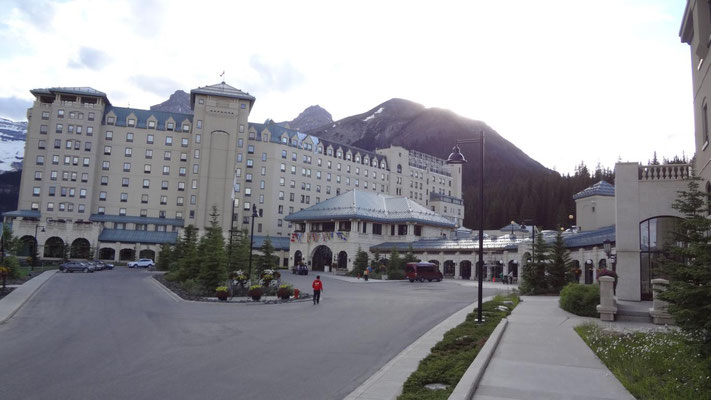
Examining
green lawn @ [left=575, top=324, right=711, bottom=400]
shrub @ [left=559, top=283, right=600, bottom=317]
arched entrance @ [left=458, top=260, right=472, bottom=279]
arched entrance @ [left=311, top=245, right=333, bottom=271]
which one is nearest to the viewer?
green lawn @ [left=575, top=324, right=711, bottom=400]

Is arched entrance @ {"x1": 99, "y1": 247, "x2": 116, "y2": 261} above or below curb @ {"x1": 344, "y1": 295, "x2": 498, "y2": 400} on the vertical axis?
above

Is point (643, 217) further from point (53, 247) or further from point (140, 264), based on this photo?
point (53, 247)

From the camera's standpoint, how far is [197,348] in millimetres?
14250

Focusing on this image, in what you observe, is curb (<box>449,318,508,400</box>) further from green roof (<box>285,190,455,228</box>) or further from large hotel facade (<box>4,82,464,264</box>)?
large hotel facade (<box>4,82,464,264</box>)

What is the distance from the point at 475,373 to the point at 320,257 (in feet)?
236

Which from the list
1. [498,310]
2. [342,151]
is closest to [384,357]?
[498,310]

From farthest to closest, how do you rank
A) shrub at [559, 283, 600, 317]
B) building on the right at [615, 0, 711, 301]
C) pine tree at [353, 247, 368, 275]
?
pine tree at [353, 247, 368, 275] → building on the right at [615, 0, 711, 301] → shrub at [559, 283, 600, 317]

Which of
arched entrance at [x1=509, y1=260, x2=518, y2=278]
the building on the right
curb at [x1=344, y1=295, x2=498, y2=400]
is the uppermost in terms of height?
the building on the right

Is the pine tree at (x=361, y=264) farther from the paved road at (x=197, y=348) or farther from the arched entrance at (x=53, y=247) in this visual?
the arched entrance at (x=53, y=247)

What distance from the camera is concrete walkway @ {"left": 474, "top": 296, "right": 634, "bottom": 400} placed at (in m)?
9.62

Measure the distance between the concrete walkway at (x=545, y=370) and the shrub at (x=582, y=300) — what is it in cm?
449

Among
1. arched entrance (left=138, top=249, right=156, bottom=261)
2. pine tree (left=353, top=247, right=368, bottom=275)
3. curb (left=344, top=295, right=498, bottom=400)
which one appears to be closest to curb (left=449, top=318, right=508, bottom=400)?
curb (left=344, top=295, right=498, bottom=400)

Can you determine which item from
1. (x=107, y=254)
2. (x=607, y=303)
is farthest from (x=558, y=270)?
(x=107, y=254)

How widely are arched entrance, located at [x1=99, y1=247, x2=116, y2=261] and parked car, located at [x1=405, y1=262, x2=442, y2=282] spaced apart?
57.3m
